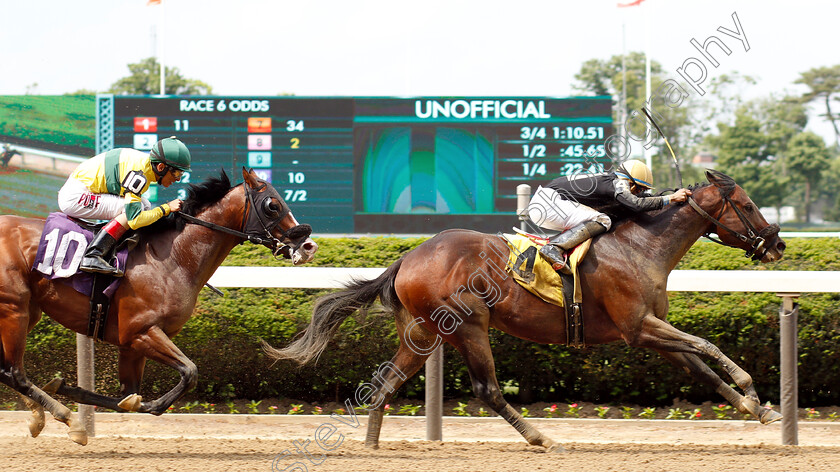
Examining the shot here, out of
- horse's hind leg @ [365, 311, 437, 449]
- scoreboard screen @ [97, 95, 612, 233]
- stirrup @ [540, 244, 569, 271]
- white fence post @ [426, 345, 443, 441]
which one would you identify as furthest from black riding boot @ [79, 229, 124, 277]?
scoreboard screen @ [97, 95, 612, 233]

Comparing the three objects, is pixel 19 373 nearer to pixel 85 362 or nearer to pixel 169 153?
pixel 85 362

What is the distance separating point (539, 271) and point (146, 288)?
6.90 ft

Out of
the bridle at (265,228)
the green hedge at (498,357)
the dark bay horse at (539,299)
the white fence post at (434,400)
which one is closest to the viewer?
the dark bay horse at (539,299)

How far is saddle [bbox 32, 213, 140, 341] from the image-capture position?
4355 millimetres

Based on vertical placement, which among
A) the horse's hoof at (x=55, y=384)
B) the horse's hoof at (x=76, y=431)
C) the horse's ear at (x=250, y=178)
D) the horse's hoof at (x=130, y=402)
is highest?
the horse's ear at (x=250, y=178)

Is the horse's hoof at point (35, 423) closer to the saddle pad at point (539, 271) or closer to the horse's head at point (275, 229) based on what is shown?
the horse's head at point (275, 229)

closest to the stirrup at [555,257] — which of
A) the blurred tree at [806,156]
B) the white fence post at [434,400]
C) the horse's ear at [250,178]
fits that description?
the white fence post at [434,400]

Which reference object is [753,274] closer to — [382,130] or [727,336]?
[727,336]

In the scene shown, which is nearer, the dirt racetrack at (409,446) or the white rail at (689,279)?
the dirt racetrack at (409,446)

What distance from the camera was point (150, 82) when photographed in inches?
1730

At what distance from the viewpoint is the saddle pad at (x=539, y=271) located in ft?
14.9

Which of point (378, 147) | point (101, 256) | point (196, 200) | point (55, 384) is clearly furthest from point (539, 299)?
point (378, 147)

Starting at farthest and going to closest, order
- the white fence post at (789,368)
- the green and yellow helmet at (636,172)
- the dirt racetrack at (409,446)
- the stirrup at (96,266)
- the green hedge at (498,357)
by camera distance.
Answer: the green hedge at (498,357), the green and yellow helmet at (636,172), the white fence post at (789,368), the stirrup at (96,266), the dirt racetrack at (409,446)

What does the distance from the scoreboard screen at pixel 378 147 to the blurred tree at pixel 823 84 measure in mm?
41673
